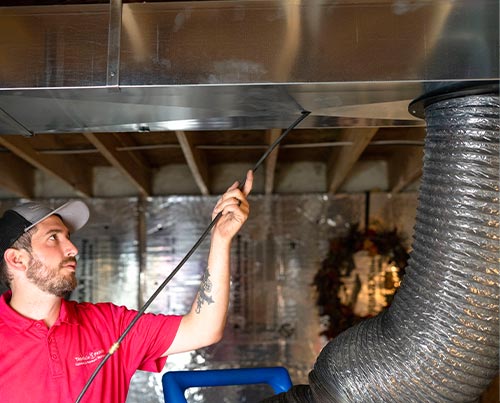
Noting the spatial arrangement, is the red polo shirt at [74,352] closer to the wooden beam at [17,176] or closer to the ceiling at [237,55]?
the ceiling at [237,55]

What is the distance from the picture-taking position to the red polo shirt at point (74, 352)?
1.87m

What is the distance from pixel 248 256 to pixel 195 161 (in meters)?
1.21

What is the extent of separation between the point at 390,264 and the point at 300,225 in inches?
26.9

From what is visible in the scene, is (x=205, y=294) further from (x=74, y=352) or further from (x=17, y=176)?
(x=17, y=176)

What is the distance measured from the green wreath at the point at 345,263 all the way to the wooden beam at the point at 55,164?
68.5 inches

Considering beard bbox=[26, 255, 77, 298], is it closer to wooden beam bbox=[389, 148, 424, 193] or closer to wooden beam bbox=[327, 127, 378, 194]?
wooden beam bbox=[327, 127, 378, 194]

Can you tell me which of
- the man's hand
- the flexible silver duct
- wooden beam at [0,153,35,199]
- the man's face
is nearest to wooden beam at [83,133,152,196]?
wooden beam at [0,153,35,199]

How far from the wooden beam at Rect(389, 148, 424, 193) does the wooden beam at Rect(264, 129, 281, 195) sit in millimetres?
823

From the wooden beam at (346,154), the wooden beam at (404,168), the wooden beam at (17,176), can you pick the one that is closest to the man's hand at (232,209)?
the wooden beam at (346,154)

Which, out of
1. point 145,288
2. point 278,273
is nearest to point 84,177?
point 145,288

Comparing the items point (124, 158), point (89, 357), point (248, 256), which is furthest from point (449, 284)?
point (248, 256)

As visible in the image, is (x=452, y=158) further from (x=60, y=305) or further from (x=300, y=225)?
(x=300, y=225)

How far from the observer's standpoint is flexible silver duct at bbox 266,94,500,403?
1.47 m

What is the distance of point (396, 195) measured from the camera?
182 inches
